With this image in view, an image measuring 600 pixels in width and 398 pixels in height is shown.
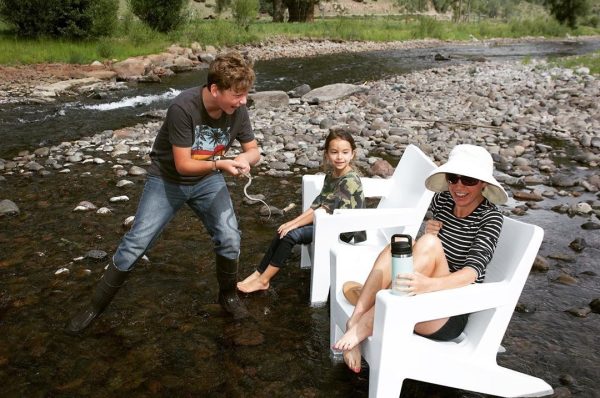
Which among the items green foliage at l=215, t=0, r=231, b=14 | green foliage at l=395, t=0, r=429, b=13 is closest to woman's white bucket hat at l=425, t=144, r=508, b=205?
green foliage at l=215, t=0, r=231, b=14

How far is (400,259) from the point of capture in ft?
9.59

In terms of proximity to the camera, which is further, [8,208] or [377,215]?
[8,208]

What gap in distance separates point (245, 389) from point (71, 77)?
19.0m

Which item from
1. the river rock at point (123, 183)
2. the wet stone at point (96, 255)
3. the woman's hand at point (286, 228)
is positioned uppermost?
the woman's hand at point (286, 228)

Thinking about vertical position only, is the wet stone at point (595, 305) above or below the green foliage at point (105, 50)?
below

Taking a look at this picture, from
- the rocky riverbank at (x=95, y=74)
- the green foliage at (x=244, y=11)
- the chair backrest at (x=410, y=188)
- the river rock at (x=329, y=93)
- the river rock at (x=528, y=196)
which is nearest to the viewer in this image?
the chair backrest at (x=410, y=188)

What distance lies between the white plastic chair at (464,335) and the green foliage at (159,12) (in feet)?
93.6

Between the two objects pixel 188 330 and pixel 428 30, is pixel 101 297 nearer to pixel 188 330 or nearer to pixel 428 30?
pixel 188 330

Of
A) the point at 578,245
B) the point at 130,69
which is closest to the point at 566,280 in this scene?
the point at 578,245

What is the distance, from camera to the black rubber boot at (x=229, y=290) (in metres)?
4.41

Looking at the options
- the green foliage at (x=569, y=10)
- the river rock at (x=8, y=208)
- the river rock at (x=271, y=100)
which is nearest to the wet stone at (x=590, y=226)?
the river rock at (x=8, y=208)

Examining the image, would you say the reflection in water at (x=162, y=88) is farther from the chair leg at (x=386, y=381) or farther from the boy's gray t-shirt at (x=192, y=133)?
the chair leg at (x=386, y=381)

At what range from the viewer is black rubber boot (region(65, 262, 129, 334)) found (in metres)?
4.14

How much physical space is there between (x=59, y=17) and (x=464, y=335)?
1007 inches
